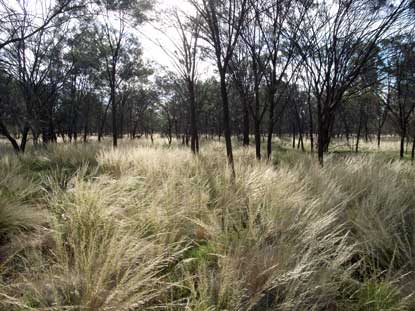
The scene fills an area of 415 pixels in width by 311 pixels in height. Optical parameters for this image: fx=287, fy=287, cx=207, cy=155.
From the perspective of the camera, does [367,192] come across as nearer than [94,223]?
No

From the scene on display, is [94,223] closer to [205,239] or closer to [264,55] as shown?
[205,239]

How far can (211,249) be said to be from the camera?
2.92 metres

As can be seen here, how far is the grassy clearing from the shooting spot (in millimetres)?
1975

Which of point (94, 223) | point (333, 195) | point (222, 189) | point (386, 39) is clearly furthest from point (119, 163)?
point (386, 39)

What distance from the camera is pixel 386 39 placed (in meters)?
9.69

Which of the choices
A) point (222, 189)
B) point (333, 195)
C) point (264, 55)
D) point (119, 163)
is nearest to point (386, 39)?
point (264, 55)

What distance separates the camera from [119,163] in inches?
311

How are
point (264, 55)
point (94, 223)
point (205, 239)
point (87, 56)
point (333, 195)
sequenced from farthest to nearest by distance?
point (87, 56) < point (264, 55) < point (333, 195) < point (205, 239) < point (94, 223)

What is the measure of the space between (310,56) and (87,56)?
1510cm

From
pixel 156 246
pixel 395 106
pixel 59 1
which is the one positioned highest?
pixel 59 1

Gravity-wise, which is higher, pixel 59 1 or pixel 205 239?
pixel 59 1

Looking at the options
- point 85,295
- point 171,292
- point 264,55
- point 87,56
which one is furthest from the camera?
point 87,56

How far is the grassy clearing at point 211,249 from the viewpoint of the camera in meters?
1.97

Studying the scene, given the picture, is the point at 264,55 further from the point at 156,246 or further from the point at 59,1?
the point at 156,246
